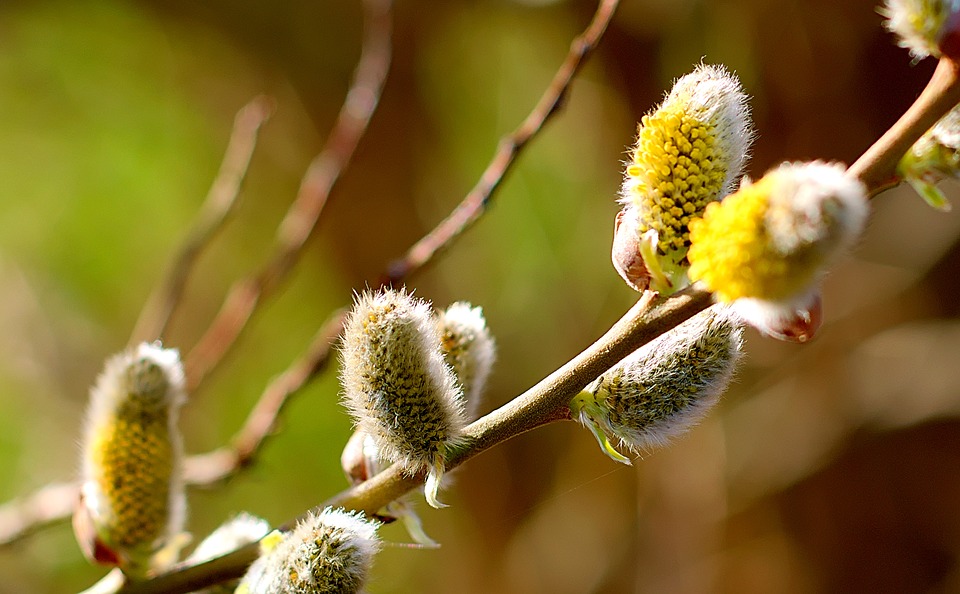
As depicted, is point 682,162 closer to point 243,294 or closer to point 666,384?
point 666,384

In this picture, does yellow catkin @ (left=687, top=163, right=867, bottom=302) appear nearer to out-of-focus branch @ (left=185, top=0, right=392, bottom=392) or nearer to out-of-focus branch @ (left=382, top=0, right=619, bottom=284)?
out-of-focus branch @ (left=382, top=0, right=619, bottom=284)

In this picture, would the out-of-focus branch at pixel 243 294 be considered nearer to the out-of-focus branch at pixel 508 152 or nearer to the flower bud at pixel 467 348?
the out-of-focus branch at pixel 508 152

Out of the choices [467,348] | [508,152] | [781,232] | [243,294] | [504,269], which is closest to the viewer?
[781,232]

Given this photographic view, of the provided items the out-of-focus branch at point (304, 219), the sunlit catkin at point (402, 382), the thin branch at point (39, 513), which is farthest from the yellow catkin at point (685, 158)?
the thin branch at point (39, 513)

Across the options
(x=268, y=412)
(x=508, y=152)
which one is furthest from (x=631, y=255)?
(x=268, y=412)

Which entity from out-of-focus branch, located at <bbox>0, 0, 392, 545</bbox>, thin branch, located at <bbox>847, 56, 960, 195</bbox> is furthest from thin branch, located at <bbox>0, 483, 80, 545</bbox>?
thin branch, located at <bbox>847, 56, 960, 195</bbox>

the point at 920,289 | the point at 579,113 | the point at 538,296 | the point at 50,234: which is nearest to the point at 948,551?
the point at 920,289
